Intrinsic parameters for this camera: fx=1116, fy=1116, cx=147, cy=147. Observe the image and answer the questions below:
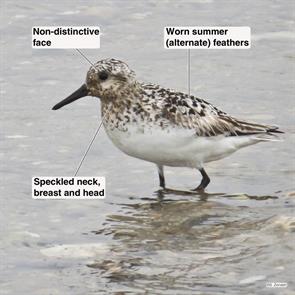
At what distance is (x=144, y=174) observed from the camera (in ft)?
34.3

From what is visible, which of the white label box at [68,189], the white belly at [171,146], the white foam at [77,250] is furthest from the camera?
the white label box at [68,189]

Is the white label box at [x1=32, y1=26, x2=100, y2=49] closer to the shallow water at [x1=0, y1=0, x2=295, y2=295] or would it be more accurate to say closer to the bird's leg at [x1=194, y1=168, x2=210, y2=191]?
the shallow water at [x1=0, y1=0, x2=295, y2=295]

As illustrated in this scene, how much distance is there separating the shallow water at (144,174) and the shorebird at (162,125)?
0.37 metres

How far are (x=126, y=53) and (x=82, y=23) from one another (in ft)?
3.78

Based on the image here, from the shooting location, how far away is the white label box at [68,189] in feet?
31.5

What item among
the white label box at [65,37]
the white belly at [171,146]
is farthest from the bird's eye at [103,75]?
the white label box at [65,37]

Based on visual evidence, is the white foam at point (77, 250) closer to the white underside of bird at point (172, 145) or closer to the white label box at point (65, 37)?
the white underside of bird at point (172, 145)

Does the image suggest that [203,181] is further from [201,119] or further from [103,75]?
[103,75]

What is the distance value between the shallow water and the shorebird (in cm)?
37

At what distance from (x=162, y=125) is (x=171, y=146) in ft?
0.64

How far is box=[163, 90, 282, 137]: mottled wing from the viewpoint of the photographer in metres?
9.68

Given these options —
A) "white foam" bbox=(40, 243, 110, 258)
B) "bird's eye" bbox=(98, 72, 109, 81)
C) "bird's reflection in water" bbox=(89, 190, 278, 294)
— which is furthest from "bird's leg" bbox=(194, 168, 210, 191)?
"white foam" bbox=(40, 243, 110, 258)

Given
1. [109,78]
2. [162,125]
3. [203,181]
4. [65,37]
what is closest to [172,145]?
[162,125]

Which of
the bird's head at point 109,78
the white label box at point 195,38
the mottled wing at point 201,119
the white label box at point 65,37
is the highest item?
the white label box at point 65,37
